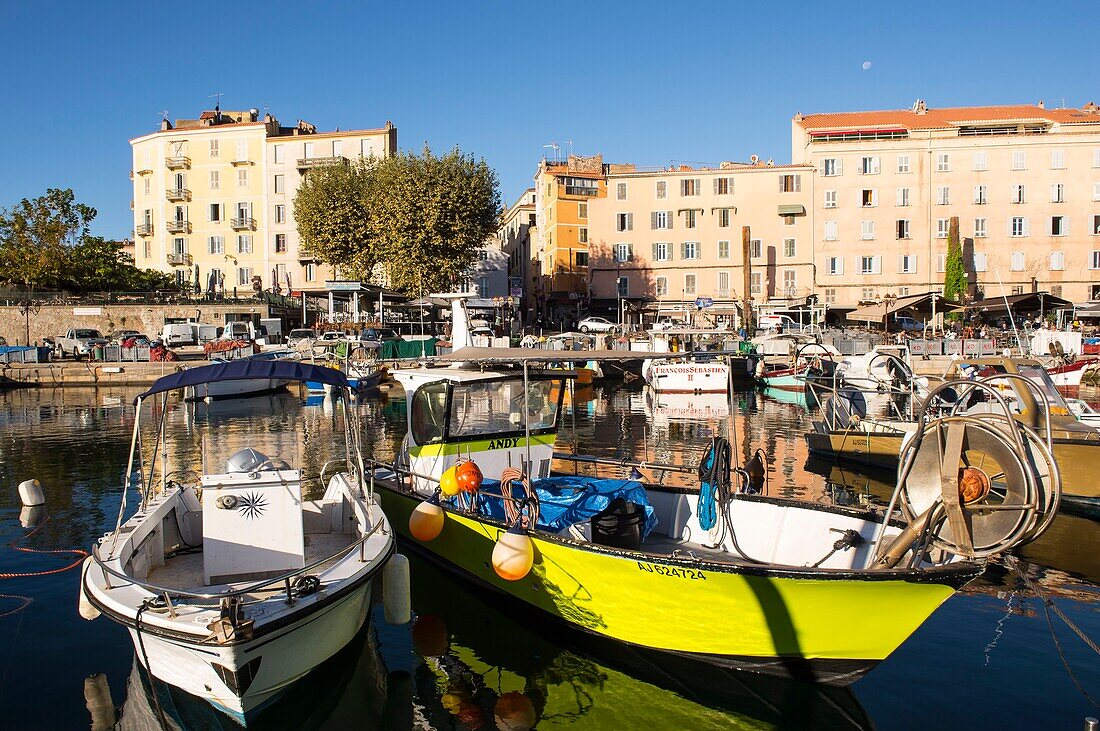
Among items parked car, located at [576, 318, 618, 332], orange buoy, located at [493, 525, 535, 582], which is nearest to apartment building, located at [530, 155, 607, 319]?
parked car, located at [576, 318, 618, 332]

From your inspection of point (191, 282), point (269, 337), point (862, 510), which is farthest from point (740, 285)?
point (862, 510)

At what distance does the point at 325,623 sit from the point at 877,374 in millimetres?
28504

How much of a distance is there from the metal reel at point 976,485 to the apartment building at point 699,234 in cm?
5013

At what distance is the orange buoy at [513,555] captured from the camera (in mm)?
8812

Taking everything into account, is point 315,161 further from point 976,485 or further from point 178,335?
point 976,485

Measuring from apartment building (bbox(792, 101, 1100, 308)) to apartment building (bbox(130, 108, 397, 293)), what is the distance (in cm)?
3224

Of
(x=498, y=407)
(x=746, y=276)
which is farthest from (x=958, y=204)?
(x=498, y=407)

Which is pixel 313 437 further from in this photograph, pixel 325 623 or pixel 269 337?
pixel 269 337

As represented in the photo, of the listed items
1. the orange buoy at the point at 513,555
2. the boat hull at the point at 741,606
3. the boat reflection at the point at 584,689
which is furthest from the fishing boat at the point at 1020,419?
the orange buoy at the point at 513,555

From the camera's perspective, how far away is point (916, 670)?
28.8 feet

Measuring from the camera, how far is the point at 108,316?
51.0 metres

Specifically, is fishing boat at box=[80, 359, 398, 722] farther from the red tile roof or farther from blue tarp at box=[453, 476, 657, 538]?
the red tile roof

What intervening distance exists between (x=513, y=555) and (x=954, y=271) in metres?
51.4

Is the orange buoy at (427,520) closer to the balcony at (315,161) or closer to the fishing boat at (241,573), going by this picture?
the fishing boat at (241,573)
